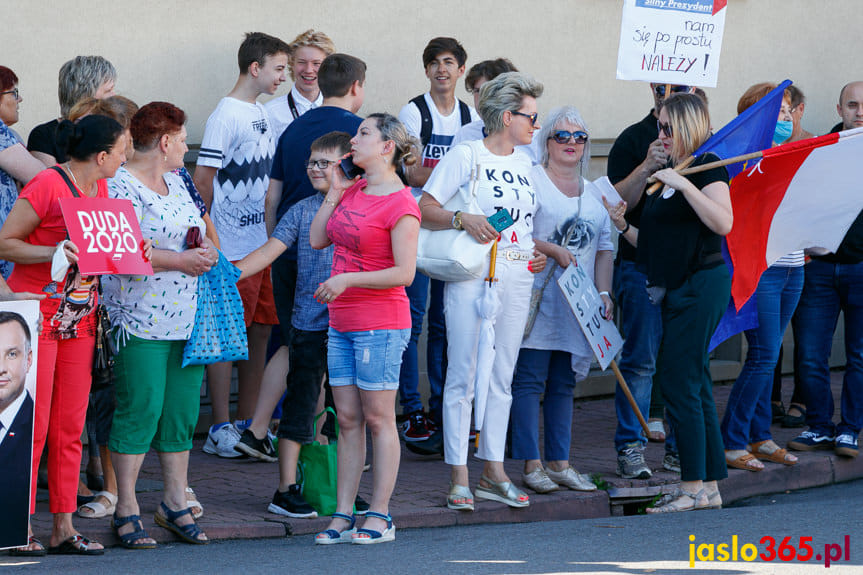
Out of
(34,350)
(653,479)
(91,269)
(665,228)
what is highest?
(665,228)

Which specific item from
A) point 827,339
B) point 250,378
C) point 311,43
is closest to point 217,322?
point 250,378

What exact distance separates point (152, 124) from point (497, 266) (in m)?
1.93

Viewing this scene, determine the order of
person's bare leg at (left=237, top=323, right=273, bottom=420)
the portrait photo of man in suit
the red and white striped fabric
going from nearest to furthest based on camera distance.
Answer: the portrait photo of man in suit → the red and white striped fabric → person's bare leg at (left=237, top=323, right=273, bottom=420)

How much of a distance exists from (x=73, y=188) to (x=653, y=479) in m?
3.78

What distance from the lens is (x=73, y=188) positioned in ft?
18.4

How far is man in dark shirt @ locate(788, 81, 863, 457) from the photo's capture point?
8383mm

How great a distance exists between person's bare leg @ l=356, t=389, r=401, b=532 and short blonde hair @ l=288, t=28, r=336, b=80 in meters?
3.14

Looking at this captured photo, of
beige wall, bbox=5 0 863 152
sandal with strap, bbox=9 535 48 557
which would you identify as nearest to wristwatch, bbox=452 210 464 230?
sandal with strap, bbox=9 535 48 557

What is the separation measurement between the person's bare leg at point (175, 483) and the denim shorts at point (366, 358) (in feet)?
2.71

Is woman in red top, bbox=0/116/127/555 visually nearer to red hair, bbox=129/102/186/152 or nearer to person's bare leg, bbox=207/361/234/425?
red hair, bbox=129/102/186/152

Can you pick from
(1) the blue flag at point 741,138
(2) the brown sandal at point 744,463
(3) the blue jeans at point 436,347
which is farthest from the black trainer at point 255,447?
(2) the brown sandal at point 744,463

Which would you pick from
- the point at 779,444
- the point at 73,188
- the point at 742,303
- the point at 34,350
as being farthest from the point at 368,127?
the point at 779,444

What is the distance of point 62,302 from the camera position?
5609 mm

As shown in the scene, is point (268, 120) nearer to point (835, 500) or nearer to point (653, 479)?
point (653, 479)
